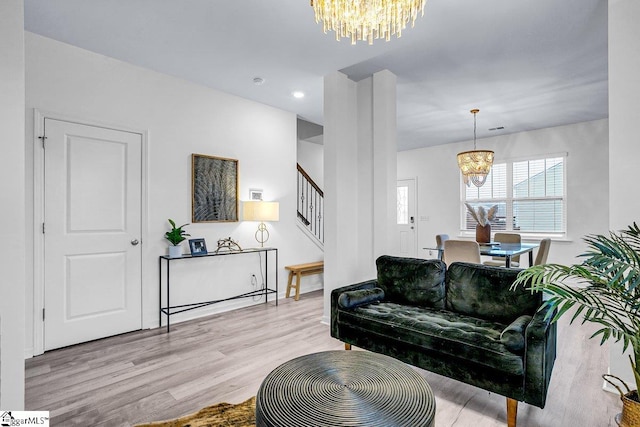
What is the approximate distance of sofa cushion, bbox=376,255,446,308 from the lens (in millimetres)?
2844

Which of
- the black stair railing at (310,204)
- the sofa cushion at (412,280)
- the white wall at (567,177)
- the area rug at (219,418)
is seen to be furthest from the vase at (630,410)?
the black stair railing at (310,204)

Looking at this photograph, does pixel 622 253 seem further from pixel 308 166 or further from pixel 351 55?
pixel 308 166

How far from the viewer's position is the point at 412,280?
2967 millimetres

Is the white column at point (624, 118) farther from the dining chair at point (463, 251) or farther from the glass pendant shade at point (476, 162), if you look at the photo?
the glass pendant shade at point (476, 162)

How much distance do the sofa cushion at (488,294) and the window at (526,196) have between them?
4404 millimetres

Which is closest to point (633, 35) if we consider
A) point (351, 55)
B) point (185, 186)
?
point (351, 55)

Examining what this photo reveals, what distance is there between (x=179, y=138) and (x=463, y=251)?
371 cm

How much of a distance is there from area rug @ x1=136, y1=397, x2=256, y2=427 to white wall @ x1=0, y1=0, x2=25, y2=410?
2.32ft

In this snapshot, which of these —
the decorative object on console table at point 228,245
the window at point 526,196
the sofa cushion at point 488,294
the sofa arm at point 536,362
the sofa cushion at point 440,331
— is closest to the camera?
the sofa arm at point 536,362

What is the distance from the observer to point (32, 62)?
294cm

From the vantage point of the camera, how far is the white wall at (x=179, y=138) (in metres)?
3.10

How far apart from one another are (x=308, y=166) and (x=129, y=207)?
4.13 meters

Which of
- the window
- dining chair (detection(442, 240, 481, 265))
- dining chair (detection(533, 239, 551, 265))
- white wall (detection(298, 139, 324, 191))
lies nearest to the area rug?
dining chair (detection(442, 240, 481, 265))

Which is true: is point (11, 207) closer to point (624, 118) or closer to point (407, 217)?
point (624, 118)
